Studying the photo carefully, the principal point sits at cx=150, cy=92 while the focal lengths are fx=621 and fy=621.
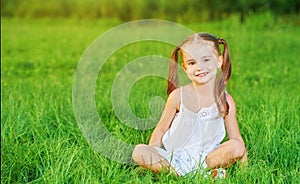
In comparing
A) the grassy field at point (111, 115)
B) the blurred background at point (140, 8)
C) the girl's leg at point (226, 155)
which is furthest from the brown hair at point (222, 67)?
the blurred background at point (140, 8)

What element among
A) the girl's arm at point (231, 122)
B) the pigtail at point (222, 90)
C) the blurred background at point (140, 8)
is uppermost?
the pigtail at point (222, 90)

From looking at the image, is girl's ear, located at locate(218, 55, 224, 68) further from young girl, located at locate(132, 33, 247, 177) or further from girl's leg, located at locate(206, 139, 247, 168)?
girl's leg, located at locate(206, 139, 247, 168)

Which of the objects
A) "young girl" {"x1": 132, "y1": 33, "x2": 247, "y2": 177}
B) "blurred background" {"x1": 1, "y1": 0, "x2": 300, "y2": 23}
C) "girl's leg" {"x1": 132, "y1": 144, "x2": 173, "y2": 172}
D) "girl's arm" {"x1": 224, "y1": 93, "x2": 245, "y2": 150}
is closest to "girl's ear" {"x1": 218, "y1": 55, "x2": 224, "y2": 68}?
"young girl" {"x1": 132, "y1": 33, "x2": 247, "y2": 177}

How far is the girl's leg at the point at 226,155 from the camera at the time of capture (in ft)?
9.05

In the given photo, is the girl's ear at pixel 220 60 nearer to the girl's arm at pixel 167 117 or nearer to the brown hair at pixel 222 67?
the brown hair at pixel 222 67

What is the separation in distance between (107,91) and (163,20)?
14.9 ft

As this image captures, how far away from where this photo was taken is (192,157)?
2799 mm

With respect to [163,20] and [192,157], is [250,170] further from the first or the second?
[163,20]

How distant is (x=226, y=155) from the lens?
9.07 feet

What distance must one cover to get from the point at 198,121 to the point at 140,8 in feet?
21.6

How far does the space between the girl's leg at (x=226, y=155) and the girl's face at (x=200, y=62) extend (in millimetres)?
312

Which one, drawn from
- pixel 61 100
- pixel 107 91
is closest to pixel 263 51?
pixel 107 91

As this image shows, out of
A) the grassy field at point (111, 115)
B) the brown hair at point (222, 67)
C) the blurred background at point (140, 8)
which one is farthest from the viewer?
the blurred background at point (140, 8)

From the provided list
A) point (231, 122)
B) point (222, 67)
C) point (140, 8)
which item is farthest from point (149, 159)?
point (140, 8)
